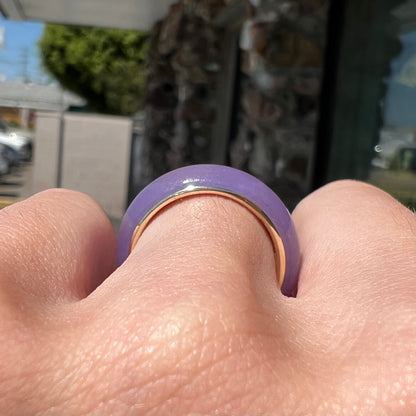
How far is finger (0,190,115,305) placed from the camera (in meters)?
0.33

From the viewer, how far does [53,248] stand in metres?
0.38

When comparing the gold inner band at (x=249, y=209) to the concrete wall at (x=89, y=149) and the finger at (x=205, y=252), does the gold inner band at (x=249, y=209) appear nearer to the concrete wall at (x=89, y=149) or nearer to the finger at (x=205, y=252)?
the finger at (x=205, y=252)

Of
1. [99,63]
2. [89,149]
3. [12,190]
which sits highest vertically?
[99,63]

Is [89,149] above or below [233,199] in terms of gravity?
below

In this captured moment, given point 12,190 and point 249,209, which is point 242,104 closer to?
point 12,190

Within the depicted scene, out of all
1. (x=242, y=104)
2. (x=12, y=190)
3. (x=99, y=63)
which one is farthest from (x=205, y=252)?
(x=99, y=63)

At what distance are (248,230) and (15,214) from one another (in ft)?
0.52

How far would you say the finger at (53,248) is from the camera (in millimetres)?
332

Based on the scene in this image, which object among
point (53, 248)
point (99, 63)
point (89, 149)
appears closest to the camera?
point (53, 248)

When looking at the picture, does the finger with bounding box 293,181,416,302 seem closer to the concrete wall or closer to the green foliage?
the concrete wall

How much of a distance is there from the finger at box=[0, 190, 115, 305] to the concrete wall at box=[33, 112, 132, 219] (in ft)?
13.1

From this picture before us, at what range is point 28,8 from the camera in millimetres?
4867

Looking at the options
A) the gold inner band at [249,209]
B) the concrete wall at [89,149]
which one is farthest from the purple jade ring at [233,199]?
the concrete wall at [89,149]

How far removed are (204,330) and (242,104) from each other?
291 cm
